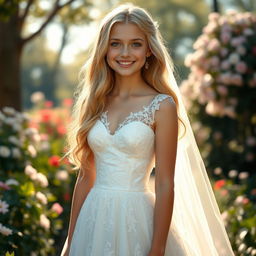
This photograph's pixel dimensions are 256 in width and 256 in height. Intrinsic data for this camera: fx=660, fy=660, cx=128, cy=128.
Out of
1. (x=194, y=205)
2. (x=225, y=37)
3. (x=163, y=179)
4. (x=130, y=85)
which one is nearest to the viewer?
(x=163, y=179)

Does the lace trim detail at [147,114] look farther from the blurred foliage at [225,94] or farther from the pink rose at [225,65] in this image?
the pink rose at [225,65]

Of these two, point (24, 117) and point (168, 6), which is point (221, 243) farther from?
point (168, 6)

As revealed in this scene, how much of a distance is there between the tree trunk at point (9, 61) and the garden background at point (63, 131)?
0.6 inches

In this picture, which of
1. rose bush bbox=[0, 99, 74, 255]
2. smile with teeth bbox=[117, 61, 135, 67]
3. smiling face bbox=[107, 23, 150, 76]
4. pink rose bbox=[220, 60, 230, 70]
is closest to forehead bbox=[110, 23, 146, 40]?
smiling face bbox=[107, 23, 150, 76]

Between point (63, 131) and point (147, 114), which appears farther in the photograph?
point (63, 131)

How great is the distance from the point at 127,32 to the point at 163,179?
789 mm

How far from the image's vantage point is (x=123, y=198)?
11.2ft

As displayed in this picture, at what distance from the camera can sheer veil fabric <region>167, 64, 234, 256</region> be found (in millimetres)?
3648

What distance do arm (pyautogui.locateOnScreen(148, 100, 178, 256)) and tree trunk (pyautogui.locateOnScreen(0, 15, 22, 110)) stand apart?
719 cm

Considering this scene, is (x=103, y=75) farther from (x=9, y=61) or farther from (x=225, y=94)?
(x=9, y=61)

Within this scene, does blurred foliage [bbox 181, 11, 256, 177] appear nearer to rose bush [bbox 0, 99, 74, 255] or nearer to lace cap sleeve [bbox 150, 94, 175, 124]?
rose bush [bbox 0, 99, 74, 255]

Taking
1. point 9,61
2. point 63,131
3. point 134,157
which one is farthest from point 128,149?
point 63,131

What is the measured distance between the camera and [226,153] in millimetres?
10336

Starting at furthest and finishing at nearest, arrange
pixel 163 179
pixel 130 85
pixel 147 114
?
pixel 130 85 < pixel 147 114 < pixel 163 179
